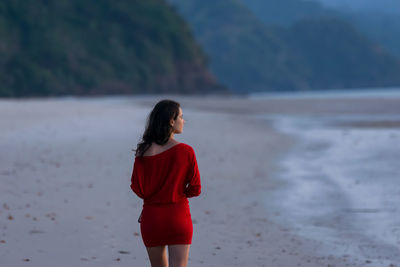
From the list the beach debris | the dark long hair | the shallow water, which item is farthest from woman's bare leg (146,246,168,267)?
the beach debris

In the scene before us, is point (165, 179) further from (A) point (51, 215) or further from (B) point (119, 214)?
(B) point (119, 214)

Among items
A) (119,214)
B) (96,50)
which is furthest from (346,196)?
(96,50)

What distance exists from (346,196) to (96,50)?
9063 centimetres

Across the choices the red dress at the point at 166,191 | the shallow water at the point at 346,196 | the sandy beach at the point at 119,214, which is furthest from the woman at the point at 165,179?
the shallow water at the point at 346,196

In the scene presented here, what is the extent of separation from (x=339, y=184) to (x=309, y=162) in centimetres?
363

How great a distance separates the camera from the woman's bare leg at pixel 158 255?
4129mm

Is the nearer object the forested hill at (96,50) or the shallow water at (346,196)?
the shallow water at (346,196)

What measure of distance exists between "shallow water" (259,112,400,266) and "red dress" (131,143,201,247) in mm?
3622

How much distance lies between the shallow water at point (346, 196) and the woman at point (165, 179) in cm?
361

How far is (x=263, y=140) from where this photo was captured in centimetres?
2189

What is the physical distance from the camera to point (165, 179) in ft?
13.3

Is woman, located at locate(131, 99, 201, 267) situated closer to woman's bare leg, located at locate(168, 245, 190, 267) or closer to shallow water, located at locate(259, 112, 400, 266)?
woman's bare leg, located at locate(168, 245, 190, 267)

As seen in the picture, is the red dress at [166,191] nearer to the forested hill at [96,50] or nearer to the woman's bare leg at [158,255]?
the woman's bare leg at [158,255]

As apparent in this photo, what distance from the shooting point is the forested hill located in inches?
3376
